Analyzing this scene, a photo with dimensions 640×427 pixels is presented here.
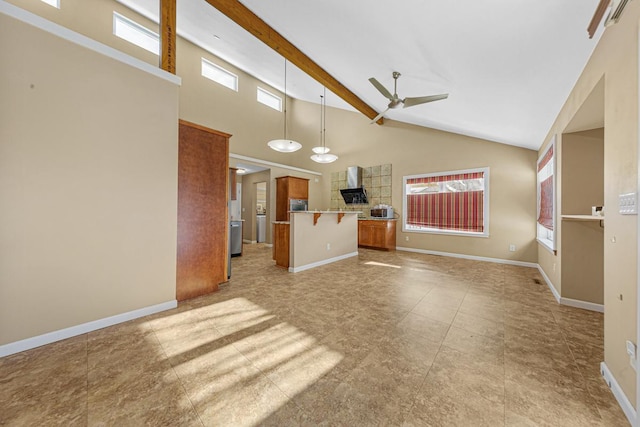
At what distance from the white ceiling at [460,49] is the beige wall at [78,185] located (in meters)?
2.13

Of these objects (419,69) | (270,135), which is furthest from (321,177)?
(419,69)

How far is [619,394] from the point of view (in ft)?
4.41

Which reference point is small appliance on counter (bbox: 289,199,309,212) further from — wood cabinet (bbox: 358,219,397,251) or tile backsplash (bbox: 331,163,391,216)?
wood cabinet (bbox: 358,219,397,251)

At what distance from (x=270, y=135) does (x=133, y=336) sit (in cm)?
716

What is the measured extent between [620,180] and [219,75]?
8208 mm

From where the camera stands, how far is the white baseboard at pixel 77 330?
1.76m

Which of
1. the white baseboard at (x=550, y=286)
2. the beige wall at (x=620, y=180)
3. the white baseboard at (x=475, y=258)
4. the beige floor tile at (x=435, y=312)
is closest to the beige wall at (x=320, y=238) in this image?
the white baseboard at (x=475, y=258)

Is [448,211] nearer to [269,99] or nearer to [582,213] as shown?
[582,213]

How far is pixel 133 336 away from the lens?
6.64 ft

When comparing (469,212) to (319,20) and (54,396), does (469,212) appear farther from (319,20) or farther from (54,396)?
(54,396)

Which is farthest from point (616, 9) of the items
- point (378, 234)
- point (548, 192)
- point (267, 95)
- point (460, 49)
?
point (267, 95)

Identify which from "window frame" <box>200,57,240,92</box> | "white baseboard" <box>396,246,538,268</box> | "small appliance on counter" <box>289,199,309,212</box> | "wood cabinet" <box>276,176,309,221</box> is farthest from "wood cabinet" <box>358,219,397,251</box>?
"window frame" <box>200,57,240,92</box>

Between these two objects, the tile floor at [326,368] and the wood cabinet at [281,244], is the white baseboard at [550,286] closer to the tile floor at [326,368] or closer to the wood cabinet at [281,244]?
the tile floor at [326,368]

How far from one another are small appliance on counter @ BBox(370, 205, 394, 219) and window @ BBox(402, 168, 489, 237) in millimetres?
387
